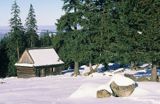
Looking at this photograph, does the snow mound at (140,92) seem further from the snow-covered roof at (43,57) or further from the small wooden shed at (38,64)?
the snow-covered roof at (43,57)

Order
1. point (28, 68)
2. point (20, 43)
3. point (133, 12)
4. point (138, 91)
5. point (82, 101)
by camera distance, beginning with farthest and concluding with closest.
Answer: point (20, 43) < point (28, 68) < point (133, 12) < point (138, 91) < point (82, 101)

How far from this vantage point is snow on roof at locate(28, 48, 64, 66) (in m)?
69.6

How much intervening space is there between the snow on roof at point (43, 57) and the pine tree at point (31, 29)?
22554mm

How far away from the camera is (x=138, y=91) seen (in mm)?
28031

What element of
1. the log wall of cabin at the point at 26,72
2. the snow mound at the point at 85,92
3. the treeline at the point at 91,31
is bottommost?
the log wall of cabin at the point at 26,72

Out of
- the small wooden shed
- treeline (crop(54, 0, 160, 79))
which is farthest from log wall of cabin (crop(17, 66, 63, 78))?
treeline (crop(54, 0, 160, 79))

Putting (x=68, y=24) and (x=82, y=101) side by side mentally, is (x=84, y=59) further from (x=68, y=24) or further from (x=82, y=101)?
(x=82, y=101)

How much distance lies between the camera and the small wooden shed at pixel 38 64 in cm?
6919

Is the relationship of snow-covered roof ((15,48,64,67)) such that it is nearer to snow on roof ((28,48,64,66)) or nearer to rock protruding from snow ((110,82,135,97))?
snow on roof ((28,48,64,66))

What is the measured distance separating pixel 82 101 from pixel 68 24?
31.3 metres

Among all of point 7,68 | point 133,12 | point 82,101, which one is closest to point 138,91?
point 82,101

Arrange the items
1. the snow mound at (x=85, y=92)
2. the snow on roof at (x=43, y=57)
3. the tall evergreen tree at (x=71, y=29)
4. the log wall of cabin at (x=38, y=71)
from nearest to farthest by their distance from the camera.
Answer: the snow mound at (x=85, y=92)
the tall evergreen tree at (x=71, y=29)
the log wall of cabin at (x=38, y=71)
the snow on roof at (x=43, y=57)

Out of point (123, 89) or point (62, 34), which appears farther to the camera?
point (62, 34)

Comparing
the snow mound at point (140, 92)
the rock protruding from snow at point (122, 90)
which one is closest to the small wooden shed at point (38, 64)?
the snow mound at point (140, 92)
